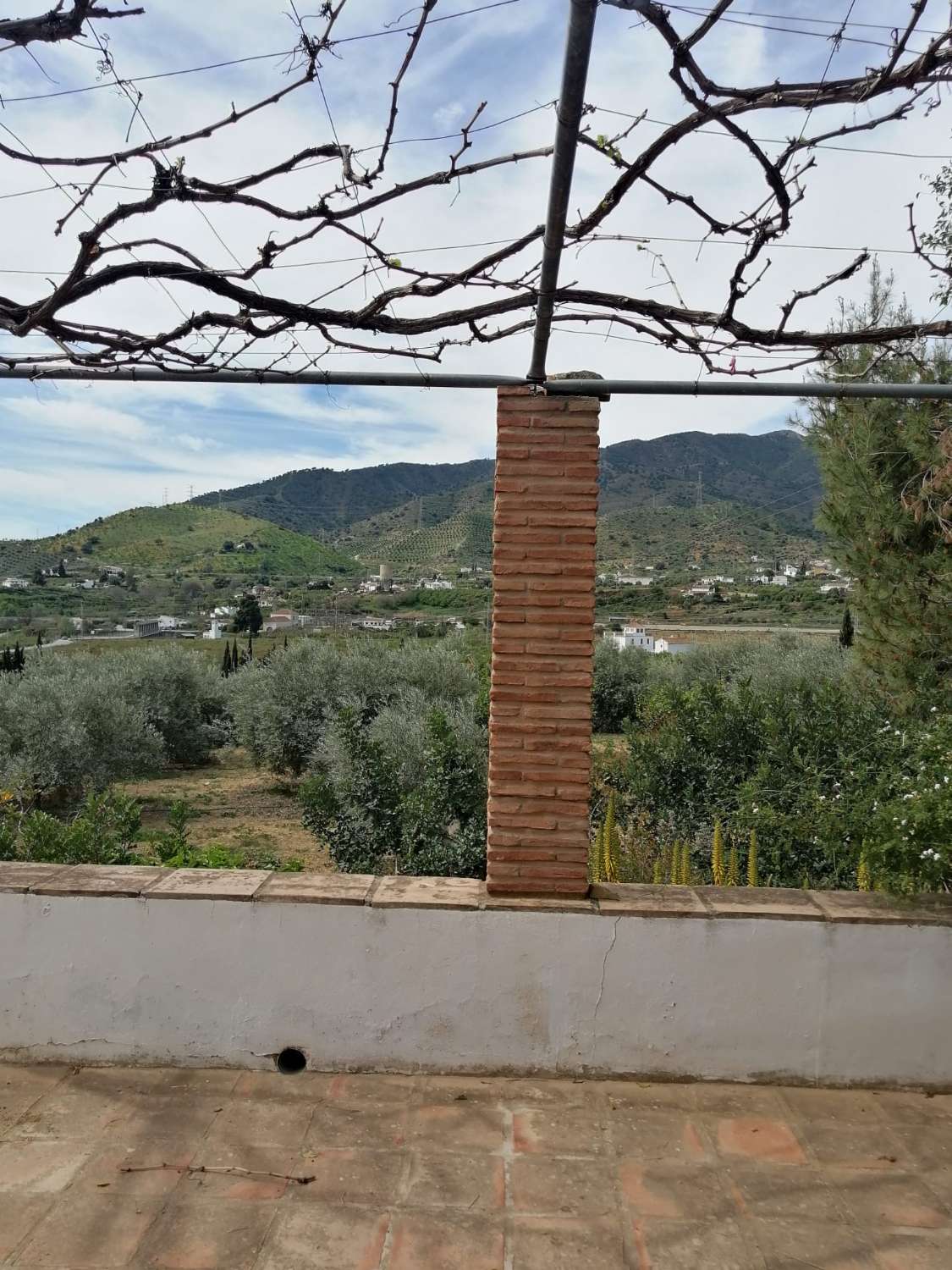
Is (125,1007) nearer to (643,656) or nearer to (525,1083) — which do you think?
(525,1083)

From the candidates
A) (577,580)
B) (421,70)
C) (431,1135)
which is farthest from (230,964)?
(421,70)

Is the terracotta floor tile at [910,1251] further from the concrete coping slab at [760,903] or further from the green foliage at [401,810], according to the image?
the green foliage at [401,810]

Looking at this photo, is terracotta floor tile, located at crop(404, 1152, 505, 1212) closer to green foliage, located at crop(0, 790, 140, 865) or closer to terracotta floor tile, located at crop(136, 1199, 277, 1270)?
terracotta floor tile, located at crop(136, 1199, 277, 1270)

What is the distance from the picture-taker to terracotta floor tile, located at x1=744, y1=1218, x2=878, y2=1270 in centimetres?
198

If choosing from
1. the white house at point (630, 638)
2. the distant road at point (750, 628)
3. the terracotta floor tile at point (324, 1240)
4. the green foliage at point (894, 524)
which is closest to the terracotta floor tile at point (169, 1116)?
the terracotta floor tile at point (324, 1240)

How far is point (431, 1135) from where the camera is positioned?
8.02 feet

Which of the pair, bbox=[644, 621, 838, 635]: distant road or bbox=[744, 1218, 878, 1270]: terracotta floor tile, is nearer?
bbox=[744, 1218, 878, 1270]: terracotta floor tile

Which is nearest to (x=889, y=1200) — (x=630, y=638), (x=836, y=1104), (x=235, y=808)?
(x=836, y=1104)

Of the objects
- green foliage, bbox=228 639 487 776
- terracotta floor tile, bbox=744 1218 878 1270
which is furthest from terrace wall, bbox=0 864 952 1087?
green foliage, bbox=228 639 487 776

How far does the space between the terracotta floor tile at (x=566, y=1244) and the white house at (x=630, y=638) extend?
633 inches

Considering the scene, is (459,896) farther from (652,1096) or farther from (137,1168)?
(137,1168)

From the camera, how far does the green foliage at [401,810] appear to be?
532cm

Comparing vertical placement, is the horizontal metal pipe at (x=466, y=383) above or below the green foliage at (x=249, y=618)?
above

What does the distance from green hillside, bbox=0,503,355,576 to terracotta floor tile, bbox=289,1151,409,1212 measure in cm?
3078
